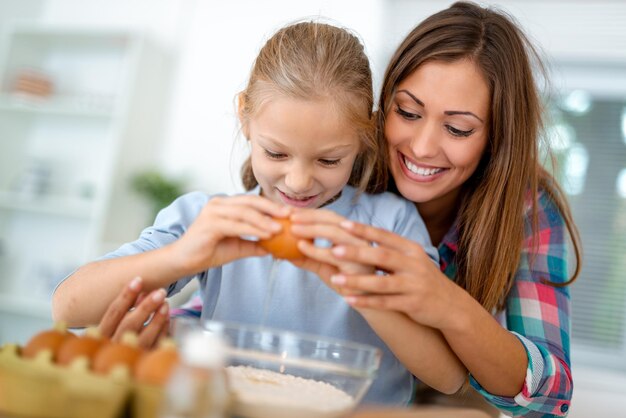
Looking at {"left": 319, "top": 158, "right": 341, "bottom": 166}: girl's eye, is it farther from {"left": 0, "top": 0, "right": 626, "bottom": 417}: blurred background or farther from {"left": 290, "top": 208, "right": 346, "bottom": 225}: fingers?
{"left": 0, "top": 0, "right": 626, "bottom": 417}: blurred background

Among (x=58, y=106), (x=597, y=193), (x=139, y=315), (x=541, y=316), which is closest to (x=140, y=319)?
(x=139, y=315)

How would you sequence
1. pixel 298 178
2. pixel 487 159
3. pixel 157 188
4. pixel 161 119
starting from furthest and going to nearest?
pixel 161 119 → pixel 157 188 → pixel 487 159 → pixel 298 178

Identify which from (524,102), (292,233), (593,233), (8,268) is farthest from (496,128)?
(8,268)

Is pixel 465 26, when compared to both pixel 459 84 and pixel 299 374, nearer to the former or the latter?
pixel 459 84

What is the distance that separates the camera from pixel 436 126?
4.63ft

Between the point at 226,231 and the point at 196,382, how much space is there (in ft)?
1.25

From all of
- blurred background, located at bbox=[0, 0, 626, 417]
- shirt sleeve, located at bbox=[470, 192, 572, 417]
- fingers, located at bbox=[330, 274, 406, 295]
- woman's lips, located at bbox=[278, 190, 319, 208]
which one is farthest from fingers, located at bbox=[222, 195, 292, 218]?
blurred background, located at bbox=[0, 0, 626, 417]

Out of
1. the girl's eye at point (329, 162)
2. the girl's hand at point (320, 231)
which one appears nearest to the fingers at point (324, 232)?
the girl's hand at point (320, 231)

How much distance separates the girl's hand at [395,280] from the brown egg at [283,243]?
6 cm

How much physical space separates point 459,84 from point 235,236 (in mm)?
690

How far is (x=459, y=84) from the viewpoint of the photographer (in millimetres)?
1398

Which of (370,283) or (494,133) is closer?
(370,283)

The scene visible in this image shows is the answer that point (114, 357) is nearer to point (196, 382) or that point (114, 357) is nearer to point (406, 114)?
point (196, 382)

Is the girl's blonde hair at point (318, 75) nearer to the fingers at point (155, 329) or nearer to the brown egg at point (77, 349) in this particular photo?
the fingers at point (155, 329)
